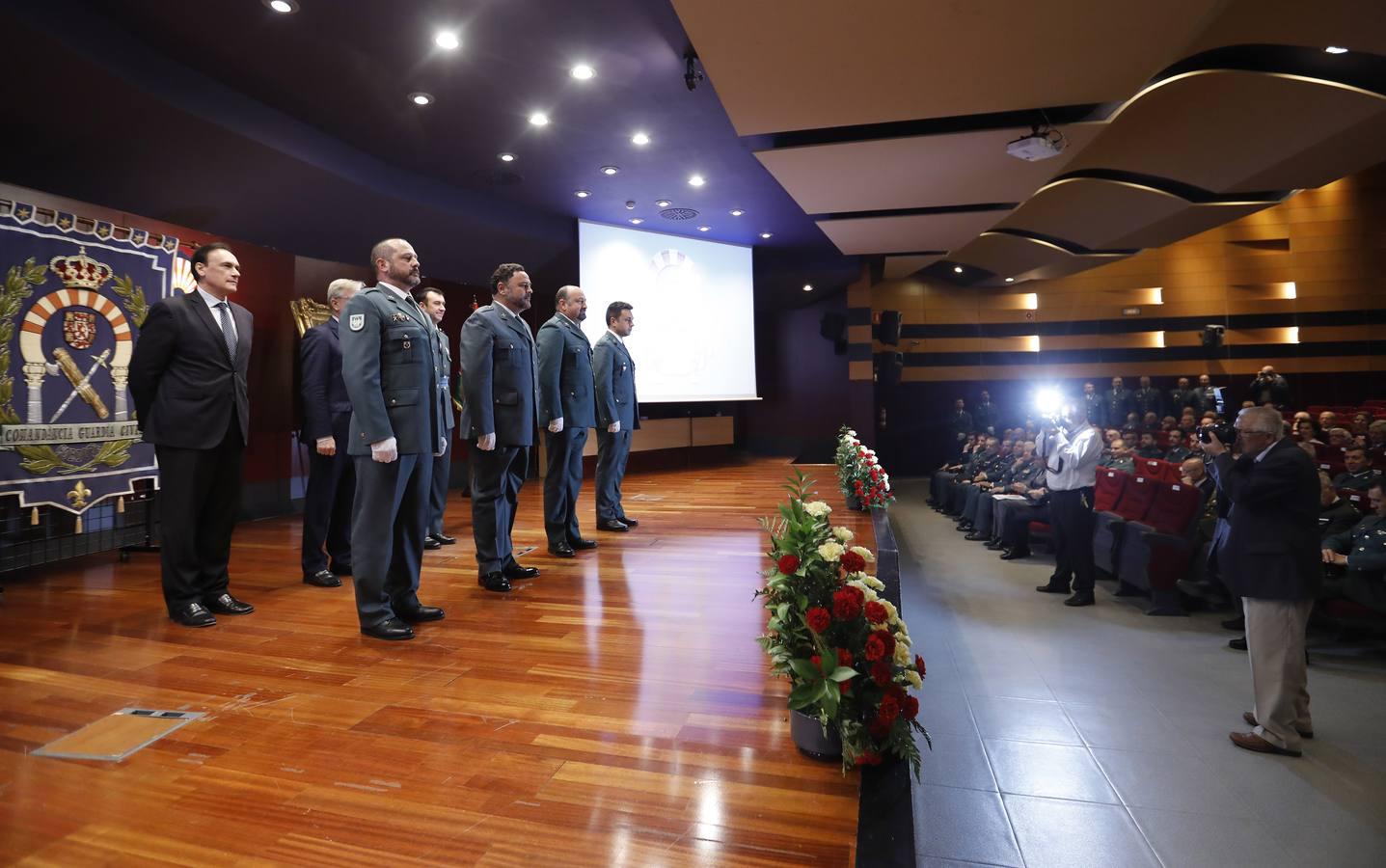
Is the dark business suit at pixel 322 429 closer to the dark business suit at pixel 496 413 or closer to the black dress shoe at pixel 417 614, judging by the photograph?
the dark business suit at pixel 496 413

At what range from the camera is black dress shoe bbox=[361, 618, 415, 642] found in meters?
2.46

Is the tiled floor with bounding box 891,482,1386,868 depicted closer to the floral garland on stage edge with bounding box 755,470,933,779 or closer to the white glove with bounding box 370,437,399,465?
the floral garland on stage edge with bounding box 755,470,933,779

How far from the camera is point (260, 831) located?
1.33 m

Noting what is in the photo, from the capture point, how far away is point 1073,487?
16.0 feet

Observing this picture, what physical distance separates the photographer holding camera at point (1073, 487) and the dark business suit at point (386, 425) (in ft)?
13.9

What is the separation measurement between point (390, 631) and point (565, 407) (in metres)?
1.73

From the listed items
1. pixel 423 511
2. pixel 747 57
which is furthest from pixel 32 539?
pixel 747 57

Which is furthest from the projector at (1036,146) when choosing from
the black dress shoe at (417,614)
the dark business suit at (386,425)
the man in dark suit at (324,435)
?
the black dress shoe at (417,614)

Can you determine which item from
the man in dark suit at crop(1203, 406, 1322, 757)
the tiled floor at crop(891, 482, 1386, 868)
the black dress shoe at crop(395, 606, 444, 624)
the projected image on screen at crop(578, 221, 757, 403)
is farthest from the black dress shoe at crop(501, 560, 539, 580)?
the projected image on screen at crop(578, 221, 757, 403)

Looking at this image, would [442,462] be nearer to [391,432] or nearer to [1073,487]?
[391,432]

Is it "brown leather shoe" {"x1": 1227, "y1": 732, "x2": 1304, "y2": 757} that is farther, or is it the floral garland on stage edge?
"brown leather shoe" {"x1": 1227, "y1": 732, "x2": 1304, "y2": 757}

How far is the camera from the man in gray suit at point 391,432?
94.8 inches

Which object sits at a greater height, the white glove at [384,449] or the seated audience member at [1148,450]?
the white glove at [384,449]

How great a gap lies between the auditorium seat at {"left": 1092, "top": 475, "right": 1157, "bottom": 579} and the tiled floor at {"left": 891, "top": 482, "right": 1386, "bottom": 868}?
596 mm
